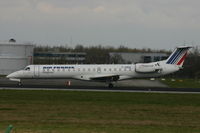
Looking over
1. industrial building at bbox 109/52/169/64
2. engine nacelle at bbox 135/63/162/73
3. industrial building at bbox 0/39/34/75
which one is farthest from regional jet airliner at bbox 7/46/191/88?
industrial building at bbox 109/52/169/64

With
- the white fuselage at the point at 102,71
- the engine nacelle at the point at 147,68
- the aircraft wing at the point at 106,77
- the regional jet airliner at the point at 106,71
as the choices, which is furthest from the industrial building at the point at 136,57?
the aircraft wing at the point at 106,77

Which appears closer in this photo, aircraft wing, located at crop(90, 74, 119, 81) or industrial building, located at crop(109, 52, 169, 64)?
aircraft wing, located at crop(90, 74, 119, 81)

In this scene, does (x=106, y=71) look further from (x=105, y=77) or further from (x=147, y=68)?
(x=147, y=68)

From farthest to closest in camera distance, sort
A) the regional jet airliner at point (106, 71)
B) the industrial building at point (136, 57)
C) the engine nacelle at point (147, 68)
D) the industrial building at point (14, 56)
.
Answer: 1. the industrial building at point (136, 57)
2. the industrial building at point (14, 56)
3. the regional jet airliner at point (106, 71)
4. the engine nacelle at point (147, 68)

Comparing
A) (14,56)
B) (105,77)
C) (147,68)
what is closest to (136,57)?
(14,56)

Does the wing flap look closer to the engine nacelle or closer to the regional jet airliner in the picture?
the regional jet airliner

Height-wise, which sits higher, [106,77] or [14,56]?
[14,56]

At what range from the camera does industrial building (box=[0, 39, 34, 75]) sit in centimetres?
7669

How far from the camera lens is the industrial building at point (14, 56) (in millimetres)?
76688

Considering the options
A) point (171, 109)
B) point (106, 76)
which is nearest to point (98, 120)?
point (171, 109)

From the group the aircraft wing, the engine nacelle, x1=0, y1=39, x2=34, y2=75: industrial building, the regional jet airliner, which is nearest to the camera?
the aircraft wing

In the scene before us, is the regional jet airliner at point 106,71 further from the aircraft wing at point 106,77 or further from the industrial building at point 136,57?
the industrial building at point 136,57

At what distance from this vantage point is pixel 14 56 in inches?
3088

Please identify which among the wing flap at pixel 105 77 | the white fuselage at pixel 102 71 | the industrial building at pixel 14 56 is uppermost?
the industrial building at pixel 14 56
